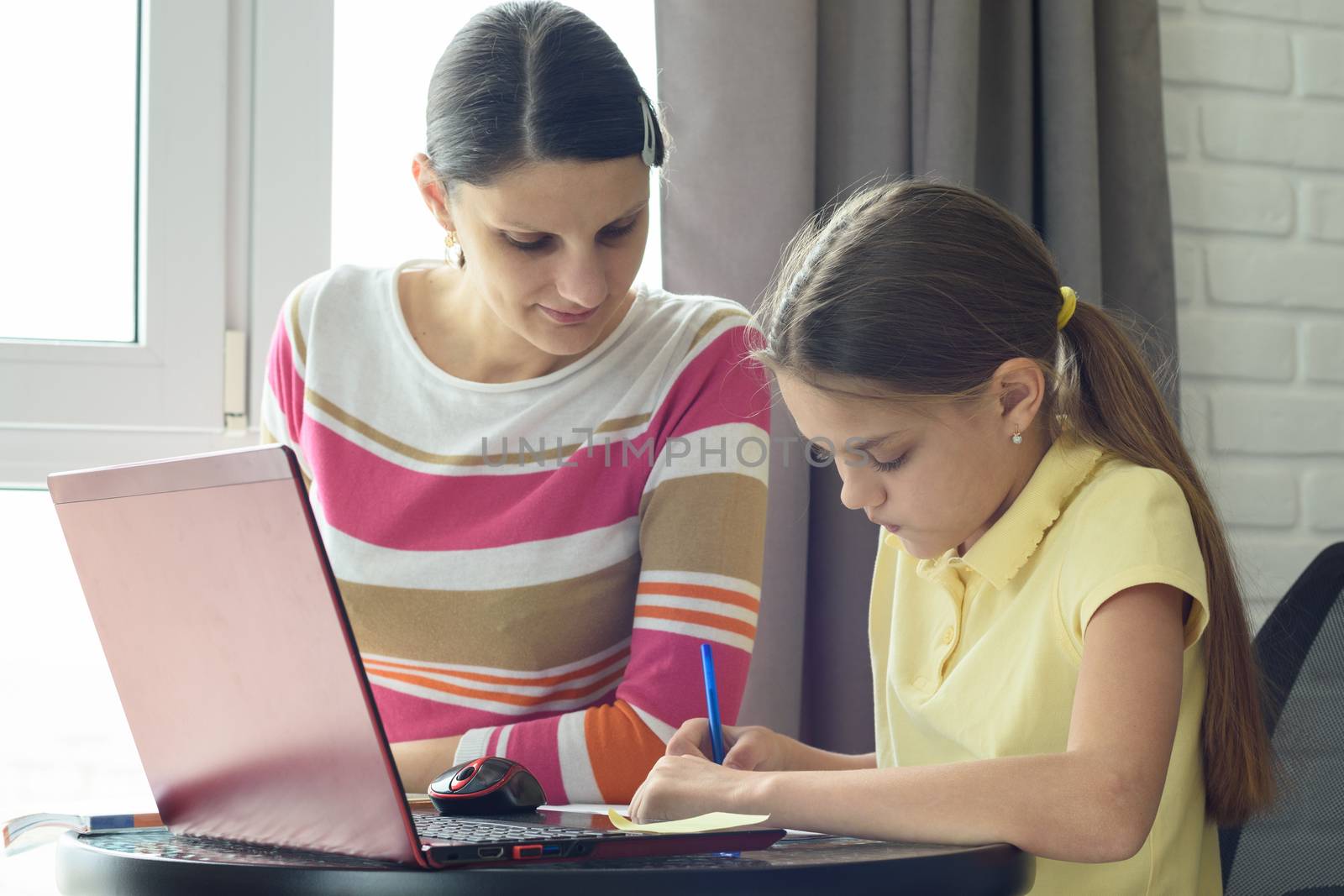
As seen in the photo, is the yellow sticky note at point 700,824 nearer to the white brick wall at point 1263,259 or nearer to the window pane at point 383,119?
the window pane at point 383,119

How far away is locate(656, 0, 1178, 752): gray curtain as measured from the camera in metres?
1.56

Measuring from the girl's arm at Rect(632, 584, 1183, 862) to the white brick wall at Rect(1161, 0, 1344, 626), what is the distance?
1127 millimetres

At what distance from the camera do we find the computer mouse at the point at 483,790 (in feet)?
2.61

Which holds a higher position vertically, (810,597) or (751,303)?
(751,303)

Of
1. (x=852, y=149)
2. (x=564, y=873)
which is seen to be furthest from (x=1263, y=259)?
(x=564, y=873)

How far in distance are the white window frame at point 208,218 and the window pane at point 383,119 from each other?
0.05 meters

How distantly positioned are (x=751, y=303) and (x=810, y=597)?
38 centimetres

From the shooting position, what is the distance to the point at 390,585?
3.88ft

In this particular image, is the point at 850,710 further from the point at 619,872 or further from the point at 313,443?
the point at 619,872

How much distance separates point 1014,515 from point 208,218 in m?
1.15

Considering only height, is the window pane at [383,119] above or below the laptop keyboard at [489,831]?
above

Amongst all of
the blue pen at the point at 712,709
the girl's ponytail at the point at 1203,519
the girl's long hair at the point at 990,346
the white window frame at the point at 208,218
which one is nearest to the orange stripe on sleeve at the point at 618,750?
the blue pen at the point at 712,709

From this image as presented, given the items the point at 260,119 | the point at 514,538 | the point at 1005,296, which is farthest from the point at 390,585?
the point at 260,119

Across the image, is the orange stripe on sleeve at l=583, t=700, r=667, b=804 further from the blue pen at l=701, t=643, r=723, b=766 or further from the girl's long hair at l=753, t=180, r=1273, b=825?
the girl's long hair at l=753, t=180, r=1273, b=825
